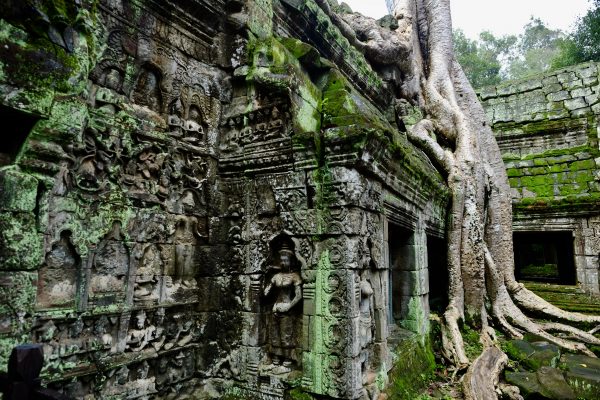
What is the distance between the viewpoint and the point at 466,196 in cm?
708

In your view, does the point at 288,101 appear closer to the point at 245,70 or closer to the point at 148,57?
the point at 245,70

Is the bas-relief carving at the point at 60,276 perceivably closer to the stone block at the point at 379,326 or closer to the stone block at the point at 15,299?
the stone block at the point at 15,299

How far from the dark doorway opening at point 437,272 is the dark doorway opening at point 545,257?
3.63m

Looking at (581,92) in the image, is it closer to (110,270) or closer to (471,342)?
(471,342)

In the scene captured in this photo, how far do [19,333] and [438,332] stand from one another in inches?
219

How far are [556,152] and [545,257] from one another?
609cm

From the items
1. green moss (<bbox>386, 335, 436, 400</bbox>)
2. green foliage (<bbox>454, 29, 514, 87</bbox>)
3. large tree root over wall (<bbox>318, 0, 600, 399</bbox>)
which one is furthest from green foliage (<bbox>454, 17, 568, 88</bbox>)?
green moss (<bbox>386, 335, 436, 400</bbox>)

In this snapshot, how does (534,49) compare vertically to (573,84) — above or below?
above

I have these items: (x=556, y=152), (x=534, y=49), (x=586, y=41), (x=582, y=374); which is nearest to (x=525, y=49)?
(x=534, y=49)

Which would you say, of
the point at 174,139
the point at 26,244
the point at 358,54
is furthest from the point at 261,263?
the point at 358,54

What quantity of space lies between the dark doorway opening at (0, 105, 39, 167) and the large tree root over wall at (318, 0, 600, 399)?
5437mm

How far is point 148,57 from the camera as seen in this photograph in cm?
340

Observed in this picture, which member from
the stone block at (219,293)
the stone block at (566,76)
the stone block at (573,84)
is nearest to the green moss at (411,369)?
the stone block at (219,293)

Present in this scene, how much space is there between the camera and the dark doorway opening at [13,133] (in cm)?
234
